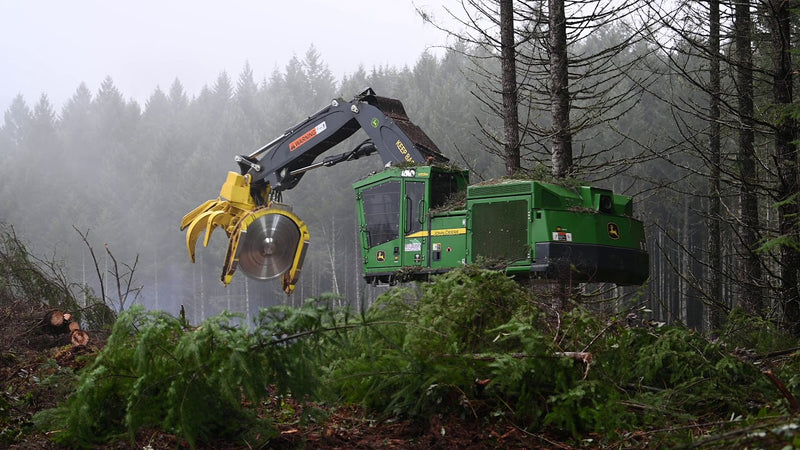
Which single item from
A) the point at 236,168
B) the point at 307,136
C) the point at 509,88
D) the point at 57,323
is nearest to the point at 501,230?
the point at 509,88

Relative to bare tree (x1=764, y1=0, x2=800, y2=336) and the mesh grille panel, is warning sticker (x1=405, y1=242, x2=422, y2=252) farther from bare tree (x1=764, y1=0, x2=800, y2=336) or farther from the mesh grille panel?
bare tree (x1=764, y1=0, x2=800, y2=336)

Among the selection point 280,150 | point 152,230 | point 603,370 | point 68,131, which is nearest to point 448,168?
point 280,150

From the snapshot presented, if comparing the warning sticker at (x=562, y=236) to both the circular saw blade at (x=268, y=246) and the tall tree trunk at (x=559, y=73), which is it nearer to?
the tall tree trunk at (x=559, y=73)

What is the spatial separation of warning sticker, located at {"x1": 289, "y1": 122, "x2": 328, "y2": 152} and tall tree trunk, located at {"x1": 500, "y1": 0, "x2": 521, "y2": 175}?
3.72 meters

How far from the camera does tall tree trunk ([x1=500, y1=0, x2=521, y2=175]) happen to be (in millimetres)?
12883

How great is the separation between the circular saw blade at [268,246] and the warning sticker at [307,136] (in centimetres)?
193

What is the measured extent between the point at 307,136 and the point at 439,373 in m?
10.7

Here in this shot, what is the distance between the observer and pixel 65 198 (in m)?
68.3

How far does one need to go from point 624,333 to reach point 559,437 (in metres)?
1.14

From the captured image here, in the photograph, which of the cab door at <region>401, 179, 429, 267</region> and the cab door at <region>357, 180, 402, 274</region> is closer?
the cab door at <region>401, 179, 429, 267</region>

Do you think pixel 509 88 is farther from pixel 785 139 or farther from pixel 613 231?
pixel 785 139

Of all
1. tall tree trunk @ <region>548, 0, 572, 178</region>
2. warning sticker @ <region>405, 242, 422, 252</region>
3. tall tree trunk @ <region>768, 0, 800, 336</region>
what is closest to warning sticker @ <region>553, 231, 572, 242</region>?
tall tree trunk @ <region>548, 0, 572, 178</region>

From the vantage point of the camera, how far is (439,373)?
16.2 ft

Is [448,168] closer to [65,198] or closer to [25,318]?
[25,318]
